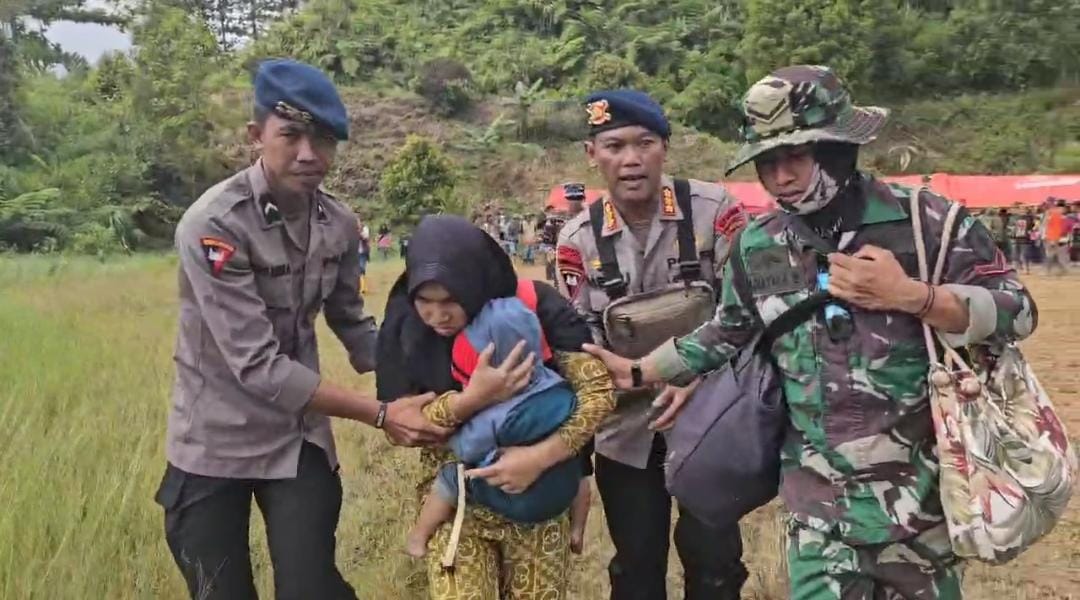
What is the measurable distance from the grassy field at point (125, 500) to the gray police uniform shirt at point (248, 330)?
1.98 ft

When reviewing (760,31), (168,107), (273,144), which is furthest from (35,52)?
(273,144)

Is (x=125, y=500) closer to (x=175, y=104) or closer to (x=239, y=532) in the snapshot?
(x=239, y=532)

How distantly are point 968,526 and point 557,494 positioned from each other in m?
0.94

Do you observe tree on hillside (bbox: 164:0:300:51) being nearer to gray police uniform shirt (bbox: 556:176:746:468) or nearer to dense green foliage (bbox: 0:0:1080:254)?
dense green foliage (bbox: 0:0:1080:254)

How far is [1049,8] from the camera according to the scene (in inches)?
1802

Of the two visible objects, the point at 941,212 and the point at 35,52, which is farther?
the point at 35,52

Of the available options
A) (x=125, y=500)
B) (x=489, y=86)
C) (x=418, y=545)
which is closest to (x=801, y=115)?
(x=418, y=545)

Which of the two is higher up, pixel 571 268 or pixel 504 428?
pixel 571 268

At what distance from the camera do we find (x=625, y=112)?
3037 millimetres

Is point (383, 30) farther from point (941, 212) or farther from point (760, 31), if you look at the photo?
point (941, 212)

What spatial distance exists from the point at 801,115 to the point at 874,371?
56 centimetres

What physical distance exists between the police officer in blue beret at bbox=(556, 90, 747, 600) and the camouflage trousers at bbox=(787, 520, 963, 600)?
A: 0.68 m

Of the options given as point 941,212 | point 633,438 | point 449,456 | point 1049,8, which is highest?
point 941,212

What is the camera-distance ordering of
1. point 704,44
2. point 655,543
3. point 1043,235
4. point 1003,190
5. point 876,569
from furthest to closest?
point 704,44 < point 1003,190 < point 1043,235 < point 655,543 < point 876,569
